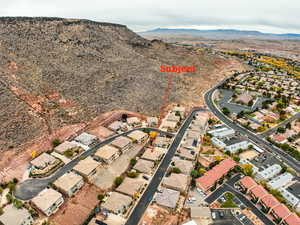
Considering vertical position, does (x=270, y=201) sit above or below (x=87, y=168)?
above

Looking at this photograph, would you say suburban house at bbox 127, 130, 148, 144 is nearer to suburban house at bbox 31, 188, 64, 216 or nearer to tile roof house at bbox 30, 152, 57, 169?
tile roof house at bbox 30, 152, 57, 169

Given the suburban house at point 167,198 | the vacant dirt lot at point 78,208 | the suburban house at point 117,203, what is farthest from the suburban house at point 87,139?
the suburban house at point 167,198

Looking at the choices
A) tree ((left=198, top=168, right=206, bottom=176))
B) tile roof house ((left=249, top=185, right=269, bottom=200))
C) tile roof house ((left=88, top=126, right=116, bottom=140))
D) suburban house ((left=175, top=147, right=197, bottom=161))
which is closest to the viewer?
tile roof house ((left=249, top=185, right=269, bottom=200))

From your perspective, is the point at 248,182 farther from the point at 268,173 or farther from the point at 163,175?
the point at 163,175

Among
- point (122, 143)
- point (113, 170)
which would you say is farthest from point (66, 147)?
point (113, 170)

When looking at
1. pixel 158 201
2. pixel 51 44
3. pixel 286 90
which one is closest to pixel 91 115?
pixel 158 201

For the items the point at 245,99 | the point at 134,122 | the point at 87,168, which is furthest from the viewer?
the point at 245,99

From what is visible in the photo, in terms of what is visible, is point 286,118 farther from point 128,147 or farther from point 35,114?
point 35,114

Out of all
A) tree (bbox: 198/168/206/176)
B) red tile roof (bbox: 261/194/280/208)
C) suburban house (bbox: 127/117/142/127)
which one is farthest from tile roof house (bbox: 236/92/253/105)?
red tile roof (bbox: 261/194/280/208)

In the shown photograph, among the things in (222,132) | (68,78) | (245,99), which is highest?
(68,78)
